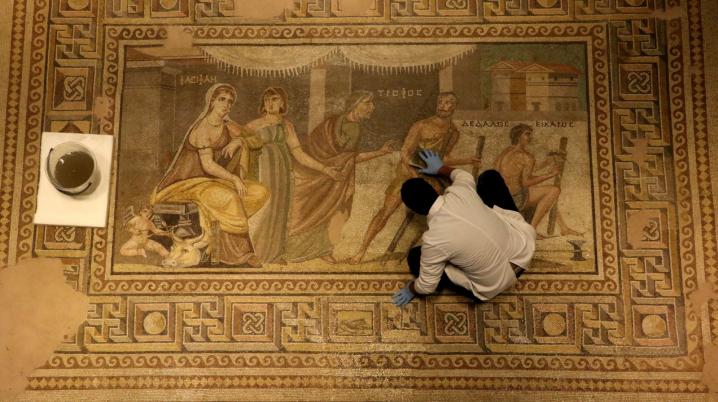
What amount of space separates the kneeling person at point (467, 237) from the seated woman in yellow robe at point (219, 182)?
0.98 m

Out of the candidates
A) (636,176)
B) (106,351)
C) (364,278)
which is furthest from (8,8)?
(636,176)

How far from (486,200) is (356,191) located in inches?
30.7

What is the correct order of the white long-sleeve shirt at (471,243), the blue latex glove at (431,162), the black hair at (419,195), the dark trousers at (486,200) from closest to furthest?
the white long-sleeve shirt at (471,243) < the black hair at (419,195) < the dark trousers at (486,200) < the blue latex glove at (431,162)

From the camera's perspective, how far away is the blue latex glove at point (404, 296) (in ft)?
11.5

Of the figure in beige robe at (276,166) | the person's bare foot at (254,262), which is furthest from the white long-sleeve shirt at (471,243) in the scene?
the person's bare foot at (254,262)

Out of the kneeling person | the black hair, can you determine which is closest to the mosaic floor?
the kneeling person

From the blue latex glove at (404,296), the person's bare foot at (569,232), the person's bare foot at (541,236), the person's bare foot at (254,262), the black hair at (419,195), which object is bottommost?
the blue latex glove at (404,296)

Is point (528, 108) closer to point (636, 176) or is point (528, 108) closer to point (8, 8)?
point (636, 176)

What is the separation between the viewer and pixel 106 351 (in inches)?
140

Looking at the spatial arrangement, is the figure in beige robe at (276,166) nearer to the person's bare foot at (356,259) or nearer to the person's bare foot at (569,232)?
the person's bare foot at (356,259)

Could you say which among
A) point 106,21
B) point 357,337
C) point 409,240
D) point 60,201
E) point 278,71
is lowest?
point 357,337

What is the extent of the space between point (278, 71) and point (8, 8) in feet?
5.82

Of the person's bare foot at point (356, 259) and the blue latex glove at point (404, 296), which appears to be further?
the person's bare foot at point (356, 259)

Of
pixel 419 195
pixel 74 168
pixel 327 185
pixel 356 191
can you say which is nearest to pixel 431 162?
pixel 419 195
